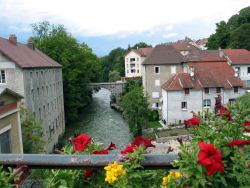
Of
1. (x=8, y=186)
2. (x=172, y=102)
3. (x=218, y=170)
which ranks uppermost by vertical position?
(x=218, y=170)

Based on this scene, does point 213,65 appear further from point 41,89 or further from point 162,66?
point 41,89

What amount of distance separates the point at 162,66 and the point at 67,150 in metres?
47.9

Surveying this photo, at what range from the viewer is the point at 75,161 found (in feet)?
8.21

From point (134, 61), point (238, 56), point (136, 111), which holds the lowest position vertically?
point (136, 111)

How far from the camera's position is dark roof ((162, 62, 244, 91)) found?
3832 centimetres

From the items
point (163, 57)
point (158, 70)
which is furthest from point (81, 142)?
point (163, 57)

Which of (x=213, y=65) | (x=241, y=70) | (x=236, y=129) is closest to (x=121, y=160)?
(x=236, y=129)

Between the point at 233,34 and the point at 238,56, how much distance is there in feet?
79.1

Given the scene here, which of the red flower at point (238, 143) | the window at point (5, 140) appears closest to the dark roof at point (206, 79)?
the window at point (5, 140)

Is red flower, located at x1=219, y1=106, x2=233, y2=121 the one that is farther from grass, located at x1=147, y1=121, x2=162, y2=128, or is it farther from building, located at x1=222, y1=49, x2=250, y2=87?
building, located at x1=222, y1=49, x2=250, y2=87

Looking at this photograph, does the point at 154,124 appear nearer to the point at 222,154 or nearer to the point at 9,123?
the point at 9,123

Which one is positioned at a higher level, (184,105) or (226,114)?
(226,114)

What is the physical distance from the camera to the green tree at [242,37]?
70000mm

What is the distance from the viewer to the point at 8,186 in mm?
2258
